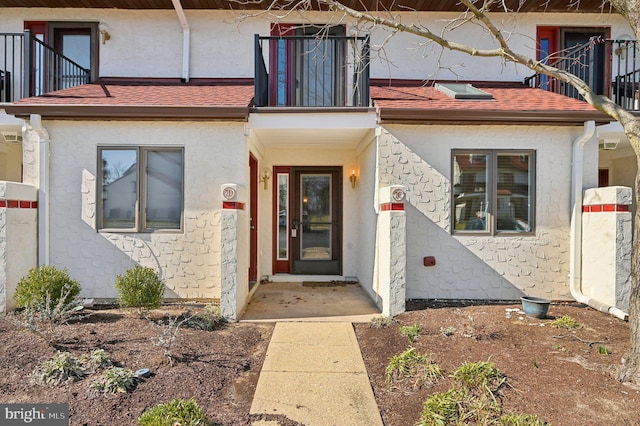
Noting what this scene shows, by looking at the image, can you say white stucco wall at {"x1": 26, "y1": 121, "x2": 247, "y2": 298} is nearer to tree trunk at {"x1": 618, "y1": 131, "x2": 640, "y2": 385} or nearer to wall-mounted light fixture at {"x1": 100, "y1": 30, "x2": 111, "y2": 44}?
wall-mounted light fixture at {"x1": 100, "y1": 30, "x2": 111, "y2": 44}

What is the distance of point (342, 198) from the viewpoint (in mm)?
8102

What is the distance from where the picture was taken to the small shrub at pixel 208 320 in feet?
15.6

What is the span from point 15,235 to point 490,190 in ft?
24.2

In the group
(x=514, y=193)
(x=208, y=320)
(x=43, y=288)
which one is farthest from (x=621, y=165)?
(x=43, y=288)

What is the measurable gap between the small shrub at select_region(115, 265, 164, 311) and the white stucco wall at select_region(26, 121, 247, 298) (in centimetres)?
76

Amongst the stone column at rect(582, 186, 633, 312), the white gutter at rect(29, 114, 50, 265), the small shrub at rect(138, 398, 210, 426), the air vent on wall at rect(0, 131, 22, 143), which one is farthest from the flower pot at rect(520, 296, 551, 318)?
the air vent on wall at rect(0, 131, 22, 143)

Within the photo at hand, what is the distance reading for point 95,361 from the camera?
355 cm

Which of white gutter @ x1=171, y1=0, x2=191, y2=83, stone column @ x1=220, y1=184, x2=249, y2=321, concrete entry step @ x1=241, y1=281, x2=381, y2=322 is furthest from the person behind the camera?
white gutter @ x1=171, y1=0, x2=191, y2=83

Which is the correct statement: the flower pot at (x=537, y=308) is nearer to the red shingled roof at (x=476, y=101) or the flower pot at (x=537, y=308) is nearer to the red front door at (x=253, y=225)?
the red shingled roof at (x=476, y=101)

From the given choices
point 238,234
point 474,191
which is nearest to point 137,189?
point 238,234

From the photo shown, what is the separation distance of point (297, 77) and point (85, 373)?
6284 millimetres

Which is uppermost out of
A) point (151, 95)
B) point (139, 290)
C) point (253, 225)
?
point (151, 95)

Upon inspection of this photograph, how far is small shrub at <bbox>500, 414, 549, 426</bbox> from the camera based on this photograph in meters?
2.66

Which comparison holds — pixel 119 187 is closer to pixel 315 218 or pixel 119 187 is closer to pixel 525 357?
pixel 315 218
